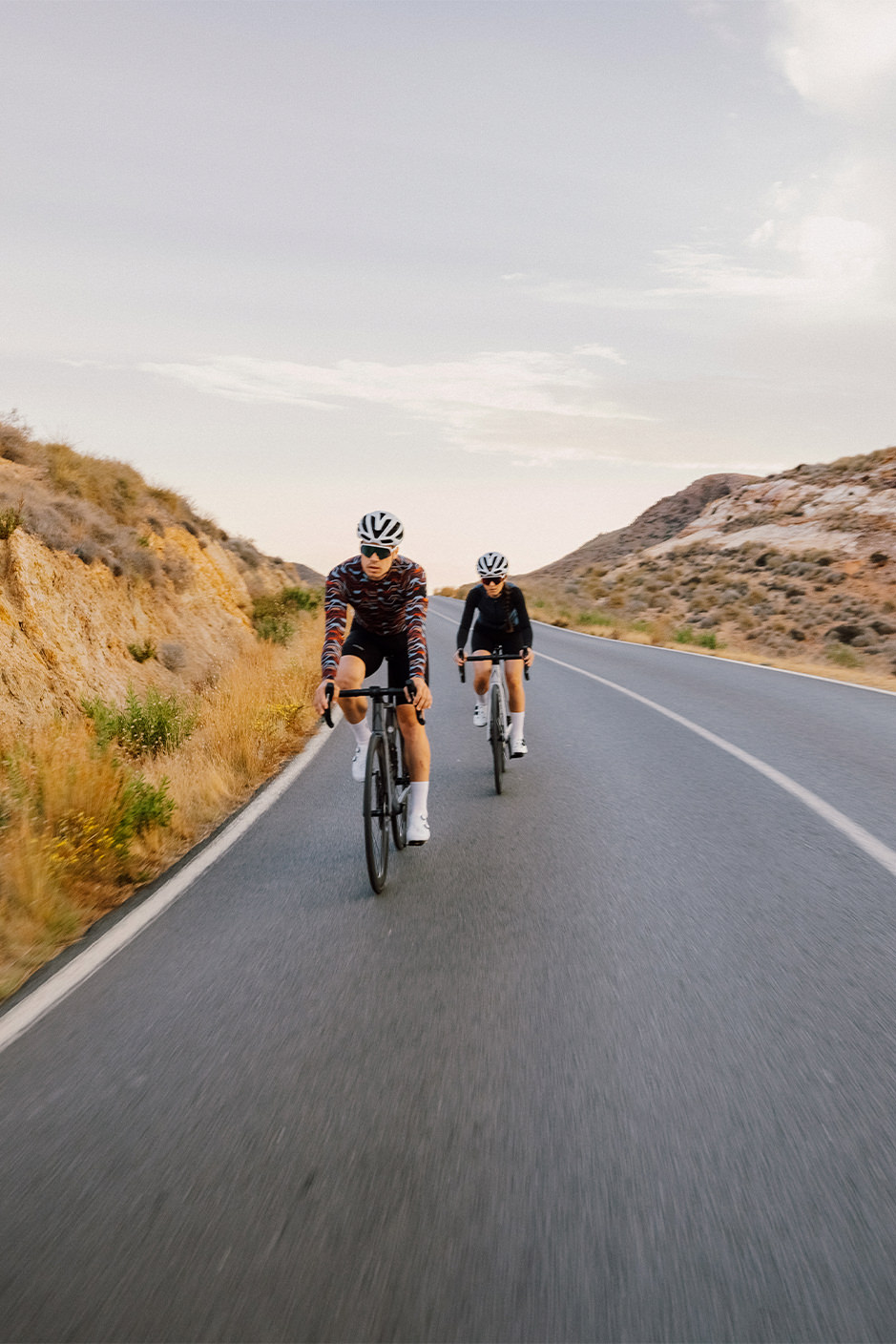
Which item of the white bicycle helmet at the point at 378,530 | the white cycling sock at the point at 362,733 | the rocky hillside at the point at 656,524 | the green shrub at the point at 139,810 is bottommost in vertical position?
the green shrub at the point at 139,810

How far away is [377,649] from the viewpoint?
5965mm

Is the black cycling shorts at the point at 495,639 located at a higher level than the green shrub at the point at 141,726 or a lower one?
higher

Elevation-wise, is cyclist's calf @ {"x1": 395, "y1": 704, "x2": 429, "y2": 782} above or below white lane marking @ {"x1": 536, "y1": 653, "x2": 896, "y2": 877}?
above

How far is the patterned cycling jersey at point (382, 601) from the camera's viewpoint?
528 centimetres

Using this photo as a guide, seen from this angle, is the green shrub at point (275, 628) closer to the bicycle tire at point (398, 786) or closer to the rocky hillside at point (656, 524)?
the bicycle tire at point (398, 786)

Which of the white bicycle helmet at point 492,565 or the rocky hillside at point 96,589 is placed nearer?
the white bicycle helmet at point 492,565

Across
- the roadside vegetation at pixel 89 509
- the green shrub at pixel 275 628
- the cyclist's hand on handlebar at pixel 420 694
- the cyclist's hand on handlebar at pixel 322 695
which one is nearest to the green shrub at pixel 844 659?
the green shrub at pixel 275 628

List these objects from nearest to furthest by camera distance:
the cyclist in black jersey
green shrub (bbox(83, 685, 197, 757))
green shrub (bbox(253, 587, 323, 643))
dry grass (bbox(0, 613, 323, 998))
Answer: dry grass (bbox(0, 613, 323, 998)), the cyclist in black jersey, green shrub (bbox(83, 685, 197, 757)), green shrub (bbox(253, 587, 323, 643))

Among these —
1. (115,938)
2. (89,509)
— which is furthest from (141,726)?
(89,509)

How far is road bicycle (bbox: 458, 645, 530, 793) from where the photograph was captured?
7688 millimetres

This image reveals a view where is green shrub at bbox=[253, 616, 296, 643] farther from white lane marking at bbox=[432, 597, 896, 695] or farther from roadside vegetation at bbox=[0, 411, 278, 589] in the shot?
white lane marking at bbox=[432, 597, 896, 695]

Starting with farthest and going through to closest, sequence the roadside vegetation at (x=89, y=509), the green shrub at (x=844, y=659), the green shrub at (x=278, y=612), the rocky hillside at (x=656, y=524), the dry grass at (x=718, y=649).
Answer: the rocky hillside at (x=656, y=524), the green shrub at (x=844, y=659), the green shrub at (x=278, y=612), the dry grass at (x=718, y=649), the roadside vegetation at (x=89, y=509)

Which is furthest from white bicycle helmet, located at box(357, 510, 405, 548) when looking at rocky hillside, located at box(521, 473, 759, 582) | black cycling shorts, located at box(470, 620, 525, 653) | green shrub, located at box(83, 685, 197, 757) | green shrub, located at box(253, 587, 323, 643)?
rocky hillside, located at box(521, 473, 759, 582)

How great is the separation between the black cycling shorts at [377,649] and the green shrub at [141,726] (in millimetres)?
3595
